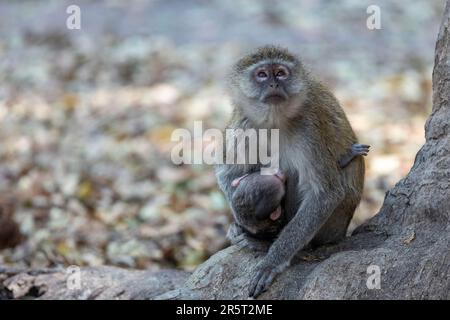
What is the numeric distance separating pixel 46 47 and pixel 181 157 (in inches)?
227

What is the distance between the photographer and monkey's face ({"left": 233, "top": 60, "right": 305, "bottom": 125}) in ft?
18.3

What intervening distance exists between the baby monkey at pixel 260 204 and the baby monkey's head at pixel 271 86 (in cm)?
45

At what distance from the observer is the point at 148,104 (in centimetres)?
1234

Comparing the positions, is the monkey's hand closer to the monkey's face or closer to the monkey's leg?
the monkey's leg

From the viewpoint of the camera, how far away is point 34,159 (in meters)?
10.6

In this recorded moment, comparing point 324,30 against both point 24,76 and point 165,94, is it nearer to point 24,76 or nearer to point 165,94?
point 165,94

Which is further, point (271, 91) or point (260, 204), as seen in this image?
point (271, 91)

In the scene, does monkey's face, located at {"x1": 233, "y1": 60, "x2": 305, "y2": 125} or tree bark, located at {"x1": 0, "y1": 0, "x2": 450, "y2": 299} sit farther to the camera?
monkey's face, located at {"x1": 233, "y1": 60, "x2": 305, "y2": 125}

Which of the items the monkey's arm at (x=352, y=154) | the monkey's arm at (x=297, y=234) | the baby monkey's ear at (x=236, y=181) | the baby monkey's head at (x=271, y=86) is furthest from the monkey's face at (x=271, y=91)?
the monkey's arm at (x=297, y=234)

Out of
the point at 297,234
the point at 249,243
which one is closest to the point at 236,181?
the point at 249,243

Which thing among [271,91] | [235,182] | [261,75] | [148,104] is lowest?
[235,182]

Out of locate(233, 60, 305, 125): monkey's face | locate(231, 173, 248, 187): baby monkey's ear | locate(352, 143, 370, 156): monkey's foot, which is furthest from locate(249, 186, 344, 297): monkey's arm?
locate(233, 60, 305, 125): monkey's face

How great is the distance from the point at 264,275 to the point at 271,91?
1.35 meters

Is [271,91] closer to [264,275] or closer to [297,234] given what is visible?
[297,234]
